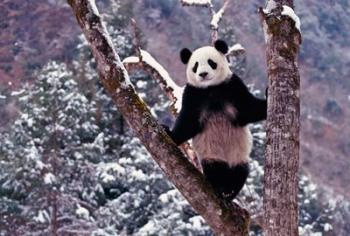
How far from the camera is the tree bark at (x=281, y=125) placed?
147 inches

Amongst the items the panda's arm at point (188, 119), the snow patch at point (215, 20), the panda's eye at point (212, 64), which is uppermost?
the snow patch at point (215, 20)

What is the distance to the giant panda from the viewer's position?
5324 millimetres

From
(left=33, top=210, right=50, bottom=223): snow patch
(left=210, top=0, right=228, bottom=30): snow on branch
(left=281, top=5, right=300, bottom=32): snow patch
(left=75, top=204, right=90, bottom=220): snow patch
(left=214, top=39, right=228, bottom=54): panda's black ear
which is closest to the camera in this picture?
(left=281, top=5, right=300, bottom=32): snow patch

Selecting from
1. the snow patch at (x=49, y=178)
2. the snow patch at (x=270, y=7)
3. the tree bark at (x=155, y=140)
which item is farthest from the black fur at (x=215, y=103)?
the snow patch at (x=49, y=178)

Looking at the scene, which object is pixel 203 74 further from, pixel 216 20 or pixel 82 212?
pixel 82 212

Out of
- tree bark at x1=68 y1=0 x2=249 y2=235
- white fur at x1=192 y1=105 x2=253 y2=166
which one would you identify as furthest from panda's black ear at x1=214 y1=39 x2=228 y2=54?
tree bark at x1=68 y1=0 x2=249 y2=235

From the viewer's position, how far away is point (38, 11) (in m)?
51.8

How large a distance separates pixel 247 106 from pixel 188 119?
443mm

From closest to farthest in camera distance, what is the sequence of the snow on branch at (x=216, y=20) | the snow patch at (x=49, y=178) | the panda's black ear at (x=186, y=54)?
1. the panda's black ear at (x=186, y=54)
2. the snow on branch at (x=216, y=20)
3. the snow patch at (x=49, y=178)

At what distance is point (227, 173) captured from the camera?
531 cm

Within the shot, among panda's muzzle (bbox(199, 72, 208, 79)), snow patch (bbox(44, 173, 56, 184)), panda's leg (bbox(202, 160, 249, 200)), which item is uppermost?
panda's muzzle (bbox(199, 72, 208, 79))

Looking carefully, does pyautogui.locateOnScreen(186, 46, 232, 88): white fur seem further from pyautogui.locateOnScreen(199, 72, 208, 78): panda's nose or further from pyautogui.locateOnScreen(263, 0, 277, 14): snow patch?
pyautogui.locateOnScreen(263, 0, 277, 14): snow patch

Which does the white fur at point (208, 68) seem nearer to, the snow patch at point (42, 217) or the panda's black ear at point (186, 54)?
the panda's black ear at point (186, 54)

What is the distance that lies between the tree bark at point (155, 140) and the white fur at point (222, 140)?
108 cm
